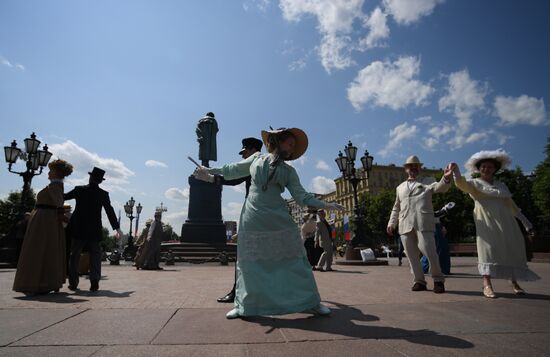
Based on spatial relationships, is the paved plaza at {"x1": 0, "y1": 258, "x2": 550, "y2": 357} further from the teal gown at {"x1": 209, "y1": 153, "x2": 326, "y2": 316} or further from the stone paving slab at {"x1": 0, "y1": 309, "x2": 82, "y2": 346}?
the teal gown at {"x1": 209, "y1": 153, "x2": 326, "y2": 316}

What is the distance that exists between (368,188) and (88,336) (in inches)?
3677

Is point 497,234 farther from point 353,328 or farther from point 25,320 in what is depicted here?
point 25,320

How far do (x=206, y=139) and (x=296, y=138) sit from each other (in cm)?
1904

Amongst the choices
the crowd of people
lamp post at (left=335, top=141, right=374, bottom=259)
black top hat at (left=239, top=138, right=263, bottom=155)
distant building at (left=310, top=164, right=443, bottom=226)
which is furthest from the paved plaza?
distant building at (left=310, top=164, right=443, bottom=226)

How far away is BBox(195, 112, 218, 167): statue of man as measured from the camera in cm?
2212

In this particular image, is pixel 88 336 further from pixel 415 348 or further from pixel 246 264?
pixel 415 348

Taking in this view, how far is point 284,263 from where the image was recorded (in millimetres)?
3361

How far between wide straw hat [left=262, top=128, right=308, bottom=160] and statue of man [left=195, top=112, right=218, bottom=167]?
18.5 metres

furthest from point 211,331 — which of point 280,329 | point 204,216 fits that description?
point 204,216

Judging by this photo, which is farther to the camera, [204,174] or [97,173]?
[97,173]

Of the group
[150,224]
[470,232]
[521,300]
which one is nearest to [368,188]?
[470,232]

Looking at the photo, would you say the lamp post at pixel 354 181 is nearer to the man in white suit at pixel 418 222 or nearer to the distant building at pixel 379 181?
the man in white suit at pixel 418 222

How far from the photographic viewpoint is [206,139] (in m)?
22.3

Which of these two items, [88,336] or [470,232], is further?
[470,232]
